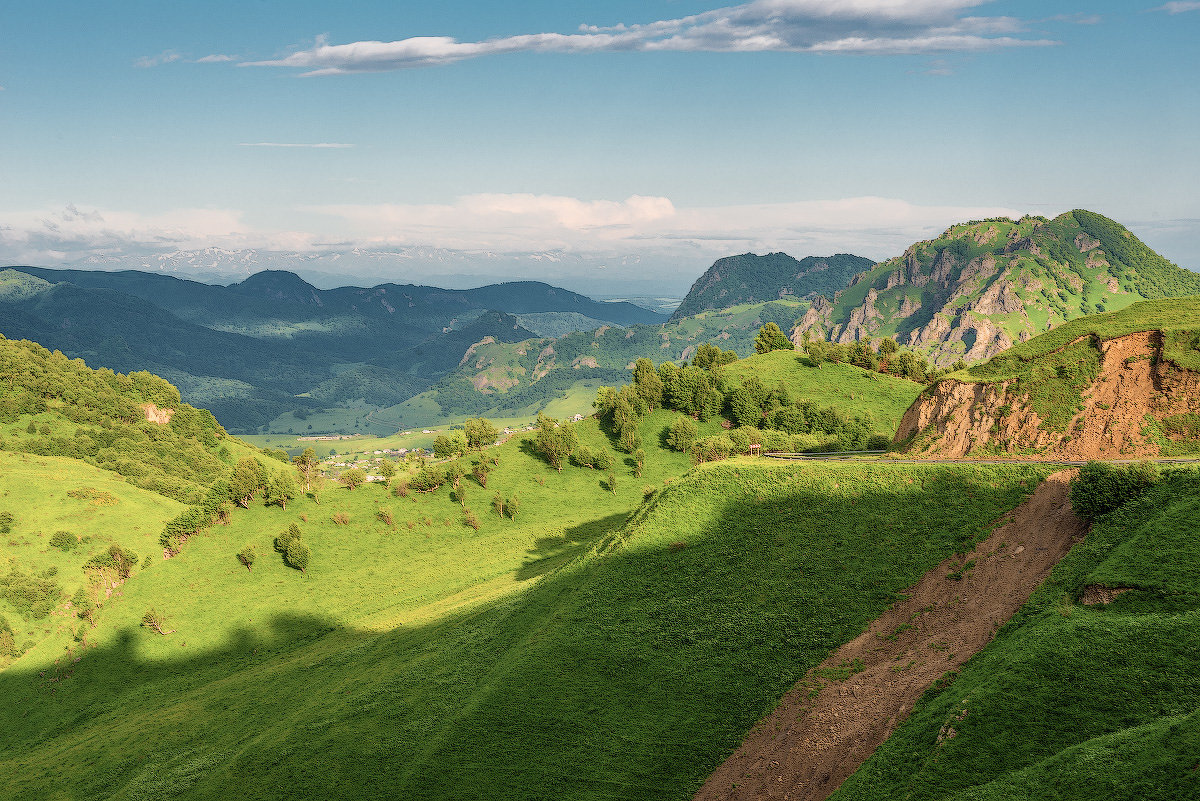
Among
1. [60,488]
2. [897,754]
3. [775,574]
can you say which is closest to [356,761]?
[775,574]

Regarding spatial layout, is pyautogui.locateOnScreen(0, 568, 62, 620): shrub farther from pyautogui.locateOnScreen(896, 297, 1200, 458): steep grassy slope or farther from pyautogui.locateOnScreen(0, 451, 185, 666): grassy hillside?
pyautogui.locateOnScreen(896, 297, 1200, 458): steep grassy slope

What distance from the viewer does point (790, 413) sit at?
164250mm

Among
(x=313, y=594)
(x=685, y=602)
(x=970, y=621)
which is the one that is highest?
(x=970, y=621)

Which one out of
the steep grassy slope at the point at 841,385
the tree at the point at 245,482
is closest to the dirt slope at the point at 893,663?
the steep grassy slope at the point at 841,385

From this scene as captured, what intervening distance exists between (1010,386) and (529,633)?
60959mm

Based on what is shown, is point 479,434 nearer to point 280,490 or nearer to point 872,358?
point 280,490

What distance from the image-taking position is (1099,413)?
225 ft

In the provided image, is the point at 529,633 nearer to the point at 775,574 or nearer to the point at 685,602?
the point at 685,602

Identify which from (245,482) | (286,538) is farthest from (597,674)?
(245,482)

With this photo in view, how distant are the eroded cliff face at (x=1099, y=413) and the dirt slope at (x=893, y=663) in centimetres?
1830

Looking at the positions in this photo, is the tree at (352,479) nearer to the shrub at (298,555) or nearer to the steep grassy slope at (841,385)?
the shrub at (298,555)

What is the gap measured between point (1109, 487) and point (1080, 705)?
2258 cm

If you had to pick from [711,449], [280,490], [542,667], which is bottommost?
[280,490]

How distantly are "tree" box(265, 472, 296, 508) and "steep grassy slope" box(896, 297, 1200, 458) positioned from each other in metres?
121
